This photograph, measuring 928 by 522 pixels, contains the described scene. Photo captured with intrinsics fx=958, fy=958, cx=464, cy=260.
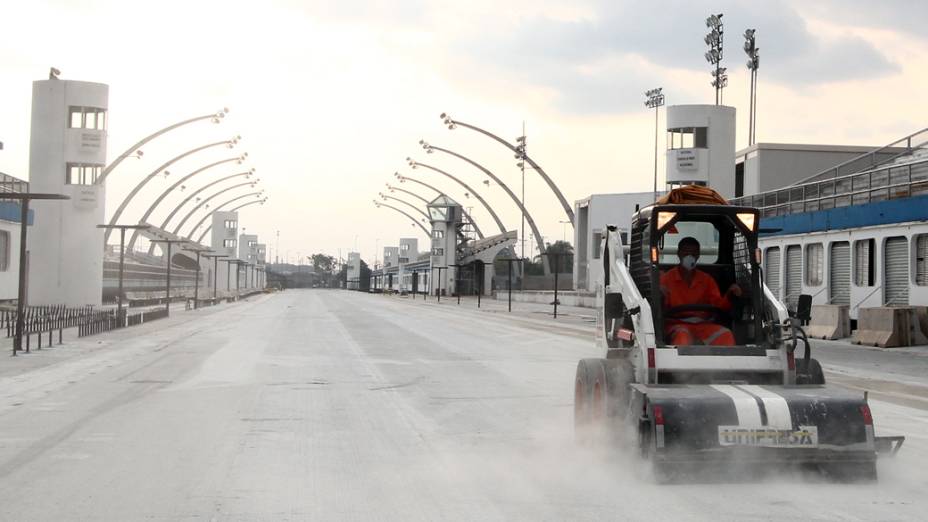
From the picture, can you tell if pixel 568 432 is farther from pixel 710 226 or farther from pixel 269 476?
pixel 269 476

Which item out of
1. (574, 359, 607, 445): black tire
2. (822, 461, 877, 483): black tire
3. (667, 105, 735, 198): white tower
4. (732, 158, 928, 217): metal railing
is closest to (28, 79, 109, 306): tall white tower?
Answer: (667, 105, 735, 198): white tower

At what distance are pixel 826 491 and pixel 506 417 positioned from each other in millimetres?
5193

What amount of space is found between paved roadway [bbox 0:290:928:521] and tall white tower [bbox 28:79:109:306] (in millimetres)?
28662

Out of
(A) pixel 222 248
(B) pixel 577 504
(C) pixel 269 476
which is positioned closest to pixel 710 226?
(B) pixel 577 504

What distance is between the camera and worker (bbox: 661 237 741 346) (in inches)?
371

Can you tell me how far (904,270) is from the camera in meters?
30.4

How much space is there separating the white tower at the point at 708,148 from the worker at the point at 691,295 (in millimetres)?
43905

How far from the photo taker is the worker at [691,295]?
9.42m

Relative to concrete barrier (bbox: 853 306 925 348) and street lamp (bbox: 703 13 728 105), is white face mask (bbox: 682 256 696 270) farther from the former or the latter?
street lamp (bbox: 703 13 728 105)

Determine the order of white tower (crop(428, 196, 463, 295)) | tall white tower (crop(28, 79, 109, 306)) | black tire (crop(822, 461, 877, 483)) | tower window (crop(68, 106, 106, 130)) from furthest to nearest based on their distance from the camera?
white tower (crop(428, 196, 463, 295)), tower window (crop(68, 106, 106, 130)), tall white tower (crop(28, 79, 109, 306)), black tire (crop(822, 461, 877, 483))

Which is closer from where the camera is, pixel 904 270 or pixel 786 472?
pixel 786 472

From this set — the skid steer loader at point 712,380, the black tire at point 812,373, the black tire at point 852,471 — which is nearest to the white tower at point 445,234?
the skid steer loader at point 712,380

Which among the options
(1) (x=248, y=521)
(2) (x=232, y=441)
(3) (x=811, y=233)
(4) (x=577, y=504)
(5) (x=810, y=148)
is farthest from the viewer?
(5) (x=810, y=148)

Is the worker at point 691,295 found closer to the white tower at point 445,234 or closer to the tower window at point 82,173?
the tower window at point 82,173
